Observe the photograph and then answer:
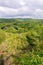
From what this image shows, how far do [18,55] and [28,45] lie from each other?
3252 mm

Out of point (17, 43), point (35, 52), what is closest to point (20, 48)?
point (17, 43)

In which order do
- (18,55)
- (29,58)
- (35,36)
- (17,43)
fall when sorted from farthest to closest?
1. (35,36)
2. (17,43)
3. (18,55)
4. (29,58)

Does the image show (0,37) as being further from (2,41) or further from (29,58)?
(29,58)

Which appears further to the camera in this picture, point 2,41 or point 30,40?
point 30,40

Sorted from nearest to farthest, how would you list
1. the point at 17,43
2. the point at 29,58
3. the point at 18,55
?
the point at 29,58, the point at 18,55, the point at 17,43

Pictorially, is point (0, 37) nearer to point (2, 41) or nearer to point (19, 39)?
point (2, 41)

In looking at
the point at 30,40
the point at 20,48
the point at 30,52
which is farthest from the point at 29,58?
the point at 30,40

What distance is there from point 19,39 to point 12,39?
140 cm

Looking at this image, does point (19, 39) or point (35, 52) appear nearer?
point (35, 52)

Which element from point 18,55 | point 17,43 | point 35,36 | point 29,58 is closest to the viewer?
point 29,58

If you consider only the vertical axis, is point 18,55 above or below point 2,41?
below

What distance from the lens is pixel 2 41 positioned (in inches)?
1045

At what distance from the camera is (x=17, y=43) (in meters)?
27.3

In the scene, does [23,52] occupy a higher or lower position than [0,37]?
lower
